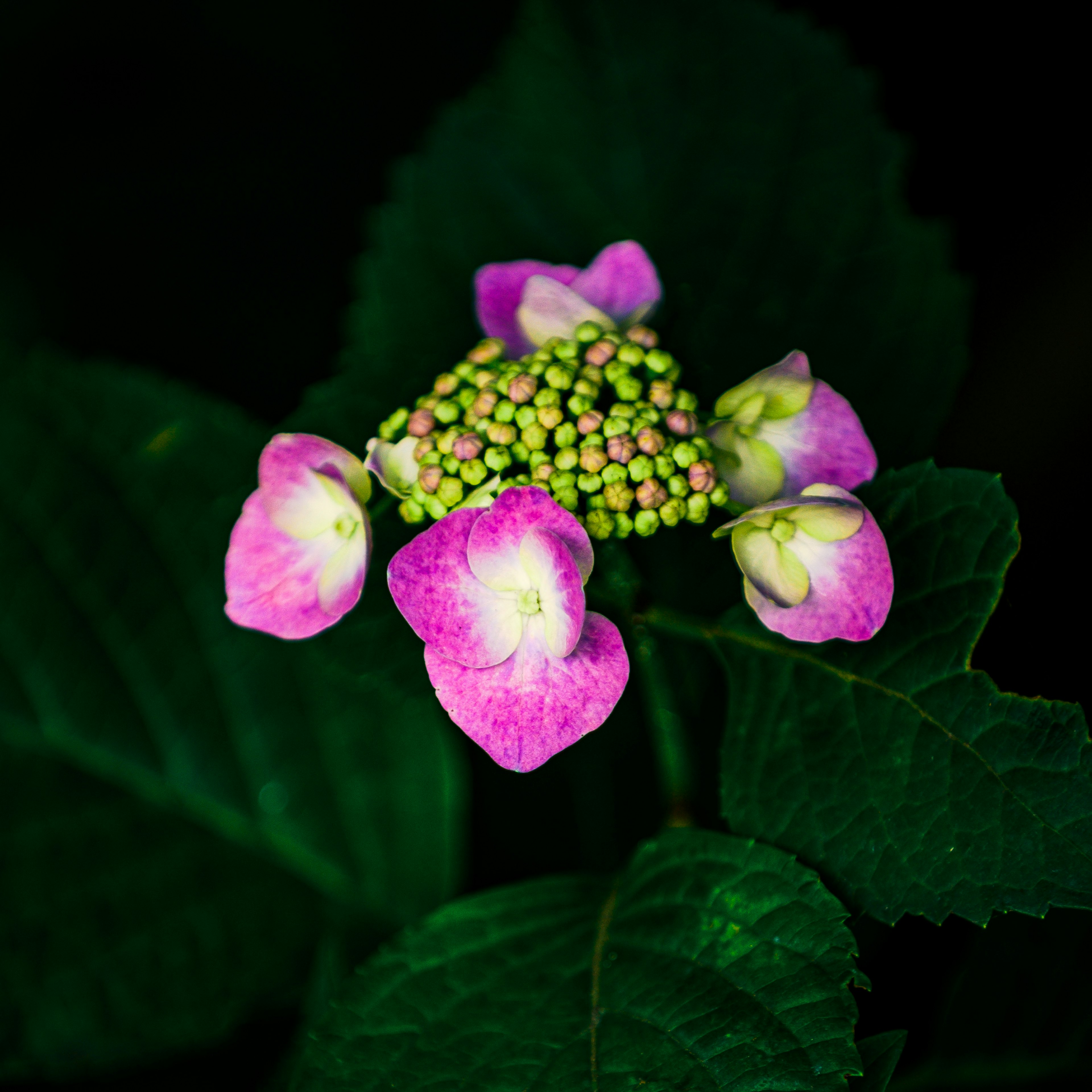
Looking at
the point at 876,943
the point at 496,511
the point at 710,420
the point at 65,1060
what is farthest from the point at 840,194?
the point at 65,1060

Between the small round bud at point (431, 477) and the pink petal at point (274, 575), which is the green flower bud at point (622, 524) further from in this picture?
the pink petal at point (274, 575)

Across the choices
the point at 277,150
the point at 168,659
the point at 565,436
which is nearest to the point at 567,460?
the point at 565,436

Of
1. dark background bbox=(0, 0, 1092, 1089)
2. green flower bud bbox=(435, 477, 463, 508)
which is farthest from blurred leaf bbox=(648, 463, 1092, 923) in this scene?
dark background bbox=(0, 0, 1092, 1089)

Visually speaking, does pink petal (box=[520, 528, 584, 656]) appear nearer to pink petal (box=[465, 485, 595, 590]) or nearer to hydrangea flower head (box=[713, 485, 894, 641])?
pink petal (box=[465, 485, 595, 590])

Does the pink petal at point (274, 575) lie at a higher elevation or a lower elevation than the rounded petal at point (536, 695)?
higher

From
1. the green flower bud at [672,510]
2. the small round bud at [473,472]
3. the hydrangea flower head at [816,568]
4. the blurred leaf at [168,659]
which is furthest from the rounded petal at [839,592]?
the blurred leaf at [168,659]

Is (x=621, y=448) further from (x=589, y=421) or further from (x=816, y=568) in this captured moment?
(x=816, y=568)
